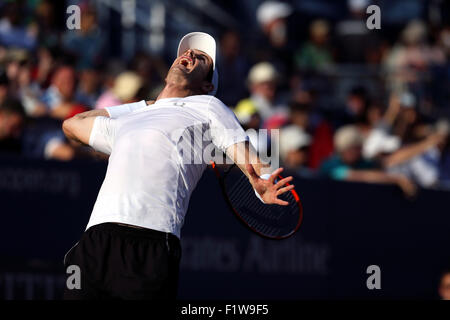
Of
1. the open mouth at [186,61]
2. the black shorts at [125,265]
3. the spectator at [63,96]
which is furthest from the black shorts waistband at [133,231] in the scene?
the spectator at [63,96]

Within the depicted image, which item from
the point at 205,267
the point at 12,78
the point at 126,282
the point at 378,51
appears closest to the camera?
the point at 126,282

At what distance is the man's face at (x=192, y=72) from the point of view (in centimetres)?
453

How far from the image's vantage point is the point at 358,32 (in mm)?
13961

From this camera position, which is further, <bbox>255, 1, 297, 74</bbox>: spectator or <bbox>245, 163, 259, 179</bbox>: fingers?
<bbox>255, 1, 297, 74</bbox>: spectator

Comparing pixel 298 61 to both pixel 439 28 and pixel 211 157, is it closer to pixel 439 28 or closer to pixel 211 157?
pixel 439 28

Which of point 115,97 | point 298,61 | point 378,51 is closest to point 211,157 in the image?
point 115,97

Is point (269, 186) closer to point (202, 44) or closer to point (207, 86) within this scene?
point (207, 86)

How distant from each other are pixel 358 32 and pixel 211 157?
9912 mm

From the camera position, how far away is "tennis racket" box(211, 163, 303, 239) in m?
4.52

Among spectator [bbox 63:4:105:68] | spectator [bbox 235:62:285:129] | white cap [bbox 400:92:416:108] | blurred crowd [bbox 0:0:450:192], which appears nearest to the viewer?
blurred crowd [bbox 0:0:450:192]

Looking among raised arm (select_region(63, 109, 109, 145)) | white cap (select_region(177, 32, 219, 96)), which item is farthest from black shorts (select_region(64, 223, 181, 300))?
white cap (select_region(177, 32, 219, 96))

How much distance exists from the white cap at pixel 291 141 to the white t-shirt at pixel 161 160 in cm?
447

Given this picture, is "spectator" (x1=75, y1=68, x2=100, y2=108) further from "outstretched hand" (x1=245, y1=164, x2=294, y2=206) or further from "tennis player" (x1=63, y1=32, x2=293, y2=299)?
"outstretched hand" (x1=245, y1=164, x2=294, y2=206)

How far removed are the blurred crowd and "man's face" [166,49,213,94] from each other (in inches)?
136
